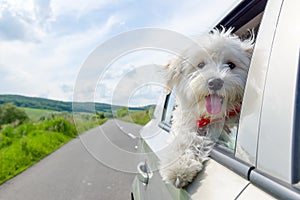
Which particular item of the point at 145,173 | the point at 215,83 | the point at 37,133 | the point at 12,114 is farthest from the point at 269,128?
the point at 12,114

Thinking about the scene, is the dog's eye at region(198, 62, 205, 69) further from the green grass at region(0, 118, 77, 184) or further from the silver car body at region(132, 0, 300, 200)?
the green grass at region(0, 118, 77, 184)

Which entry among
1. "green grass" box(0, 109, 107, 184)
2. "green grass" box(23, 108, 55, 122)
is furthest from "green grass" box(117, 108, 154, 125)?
"green grass" box(23, 108, 55, 122)

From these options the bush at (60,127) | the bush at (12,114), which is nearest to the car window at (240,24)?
the bush at (60,127)

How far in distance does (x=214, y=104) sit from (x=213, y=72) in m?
0.19

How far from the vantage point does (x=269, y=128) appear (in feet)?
3.37

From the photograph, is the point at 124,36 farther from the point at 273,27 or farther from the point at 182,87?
the point at 273,27

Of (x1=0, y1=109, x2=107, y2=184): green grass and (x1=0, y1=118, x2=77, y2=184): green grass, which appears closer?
(x1=0, y1=109, x2=107, y2=184): green grass

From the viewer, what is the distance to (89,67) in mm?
2064

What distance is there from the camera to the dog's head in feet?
6.04

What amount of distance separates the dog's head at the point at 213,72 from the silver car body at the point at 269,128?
478 millimetres

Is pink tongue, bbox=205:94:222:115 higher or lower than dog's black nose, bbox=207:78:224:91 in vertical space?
lower

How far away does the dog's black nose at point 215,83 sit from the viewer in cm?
185

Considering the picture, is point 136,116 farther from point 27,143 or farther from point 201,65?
point 27,143

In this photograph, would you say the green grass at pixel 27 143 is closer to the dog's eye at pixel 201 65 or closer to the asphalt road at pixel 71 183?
the asphalt road at pixel 71 183
